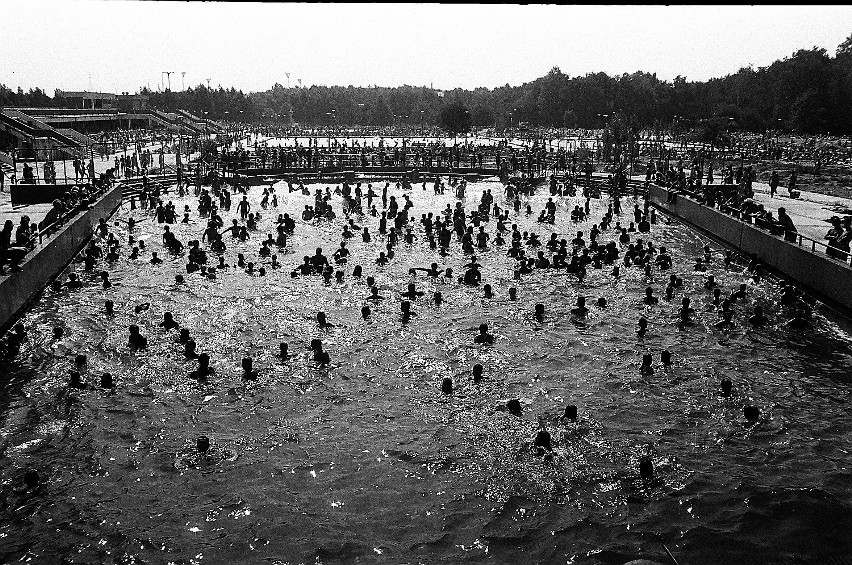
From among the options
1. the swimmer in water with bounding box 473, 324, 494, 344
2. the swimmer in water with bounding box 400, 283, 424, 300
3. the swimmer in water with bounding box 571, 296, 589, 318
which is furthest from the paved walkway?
the swimmer in water with bounding box 473, 324, 494, 344

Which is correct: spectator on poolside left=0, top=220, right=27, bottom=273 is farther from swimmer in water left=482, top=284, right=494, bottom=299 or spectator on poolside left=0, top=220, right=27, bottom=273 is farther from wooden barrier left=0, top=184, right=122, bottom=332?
swimmer in water left=482, top=284, right=494, bottom=299

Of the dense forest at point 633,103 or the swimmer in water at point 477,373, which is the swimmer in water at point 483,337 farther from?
the dense forest at point 633,103

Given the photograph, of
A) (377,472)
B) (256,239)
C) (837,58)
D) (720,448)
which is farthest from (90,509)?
(837,58)

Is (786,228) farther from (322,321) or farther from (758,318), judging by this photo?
(322,321)

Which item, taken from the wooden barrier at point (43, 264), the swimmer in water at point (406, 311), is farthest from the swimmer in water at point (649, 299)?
the wooden barrier at point (43, 264)

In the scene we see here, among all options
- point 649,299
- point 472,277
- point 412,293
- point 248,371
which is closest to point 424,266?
point 472,277
